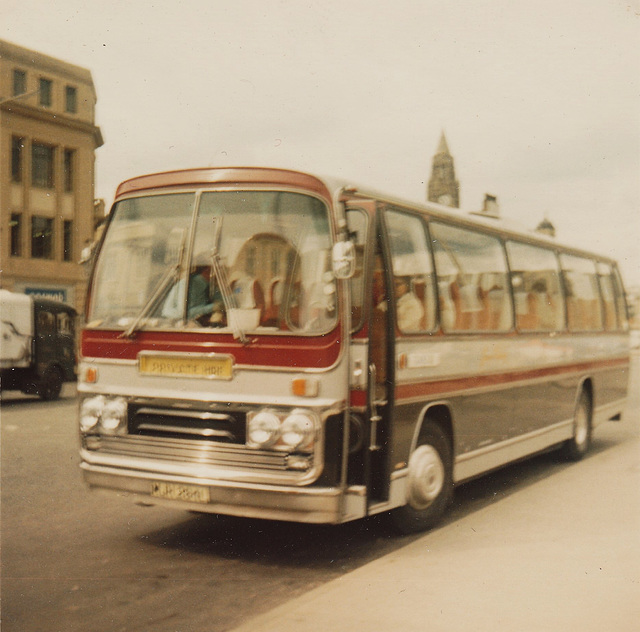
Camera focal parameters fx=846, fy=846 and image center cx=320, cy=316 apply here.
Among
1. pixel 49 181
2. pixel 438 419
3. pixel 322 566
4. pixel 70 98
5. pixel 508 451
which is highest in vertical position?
pixel 70 98

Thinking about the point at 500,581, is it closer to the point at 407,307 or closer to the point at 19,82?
the point at 407,307

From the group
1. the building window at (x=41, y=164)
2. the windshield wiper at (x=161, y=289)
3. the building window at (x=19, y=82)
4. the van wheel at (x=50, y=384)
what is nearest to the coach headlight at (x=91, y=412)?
the windshield wiper at (x=161, y=289)

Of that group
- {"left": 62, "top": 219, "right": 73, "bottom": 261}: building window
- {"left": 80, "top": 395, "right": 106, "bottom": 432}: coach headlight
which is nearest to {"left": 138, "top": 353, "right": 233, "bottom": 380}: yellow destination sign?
{"left": 80, "top": 395, "right": 106, "bottom": 432}: coach headlight

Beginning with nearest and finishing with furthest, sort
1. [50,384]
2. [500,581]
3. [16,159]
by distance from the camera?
[500,581], [50,384], [16,159]

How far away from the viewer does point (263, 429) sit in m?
5.68

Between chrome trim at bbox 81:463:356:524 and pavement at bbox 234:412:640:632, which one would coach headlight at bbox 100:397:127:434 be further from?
pavement at bbox 234:412:640:632

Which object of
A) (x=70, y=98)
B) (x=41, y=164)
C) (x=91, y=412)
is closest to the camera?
(x=91, y=412)

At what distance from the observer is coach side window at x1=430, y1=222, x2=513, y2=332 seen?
24.2ft

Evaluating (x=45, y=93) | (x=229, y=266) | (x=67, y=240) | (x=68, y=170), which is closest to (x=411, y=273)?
(x=229, y=266)

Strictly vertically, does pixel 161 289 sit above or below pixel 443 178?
below

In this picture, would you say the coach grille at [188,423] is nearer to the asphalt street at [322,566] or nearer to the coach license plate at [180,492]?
the coach license plate at [180,492]

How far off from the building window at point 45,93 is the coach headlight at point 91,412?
26.9 m

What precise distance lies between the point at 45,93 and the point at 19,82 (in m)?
2.85

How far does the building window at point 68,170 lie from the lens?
38.1m
